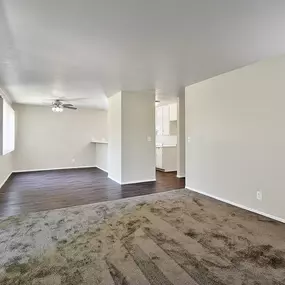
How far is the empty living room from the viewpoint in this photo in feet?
6.41

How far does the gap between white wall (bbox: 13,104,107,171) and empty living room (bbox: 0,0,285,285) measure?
1939mm

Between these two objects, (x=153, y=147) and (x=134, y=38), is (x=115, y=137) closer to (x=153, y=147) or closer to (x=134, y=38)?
(x=153, y=147)

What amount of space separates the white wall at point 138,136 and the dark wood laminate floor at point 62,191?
0.36m

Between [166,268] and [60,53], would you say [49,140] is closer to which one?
[60,53]

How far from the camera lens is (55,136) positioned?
809 cm

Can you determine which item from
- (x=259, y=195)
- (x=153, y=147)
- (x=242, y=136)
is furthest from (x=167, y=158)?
(x=259, y=195)

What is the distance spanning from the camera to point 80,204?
391cm

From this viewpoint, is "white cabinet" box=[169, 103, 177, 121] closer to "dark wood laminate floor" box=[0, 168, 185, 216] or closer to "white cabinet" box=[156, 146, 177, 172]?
"white cabinet" box=[156, 146, 177, 172]

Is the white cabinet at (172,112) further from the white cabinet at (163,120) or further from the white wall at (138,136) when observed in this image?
the white wall at (138,136)

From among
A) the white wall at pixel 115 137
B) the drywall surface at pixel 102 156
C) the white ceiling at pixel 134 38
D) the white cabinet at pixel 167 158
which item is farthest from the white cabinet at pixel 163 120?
the white ceiling at pixel 134 38

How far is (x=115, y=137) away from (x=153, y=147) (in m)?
1.05

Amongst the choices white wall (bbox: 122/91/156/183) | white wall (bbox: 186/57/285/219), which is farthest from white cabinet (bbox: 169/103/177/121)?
white wall (bbox: 186/57/285/219)

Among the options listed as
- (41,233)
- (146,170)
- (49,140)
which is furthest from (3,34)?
(49,140)

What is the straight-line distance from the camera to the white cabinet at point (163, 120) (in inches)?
316
